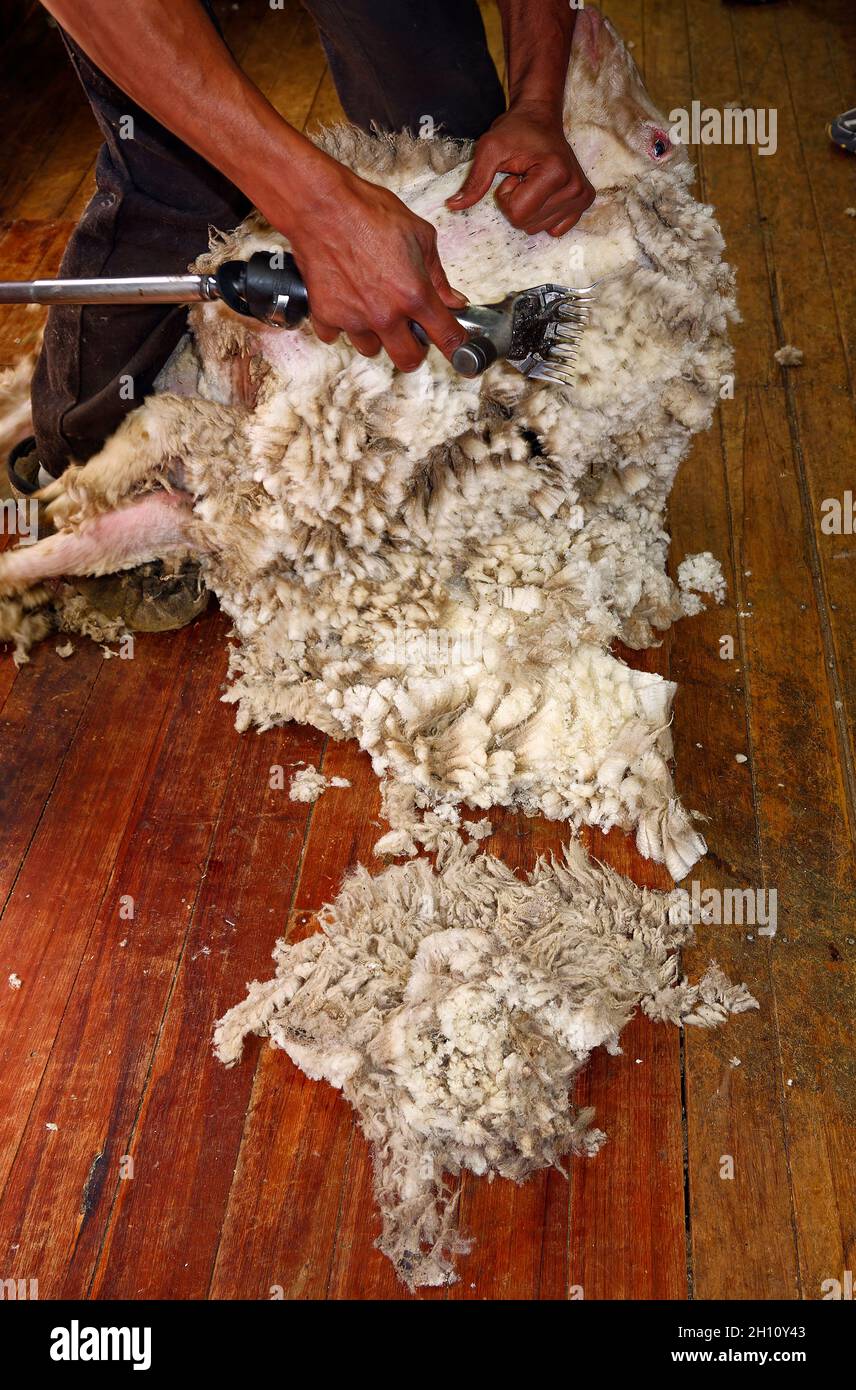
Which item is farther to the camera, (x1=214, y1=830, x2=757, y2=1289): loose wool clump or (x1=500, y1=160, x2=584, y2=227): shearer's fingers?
(x1=500, y1=160, x2=584, y2=227): shearer's fingers

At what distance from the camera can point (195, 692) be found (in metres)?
1.83

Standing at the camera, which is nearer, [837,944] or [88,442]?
[837,944]

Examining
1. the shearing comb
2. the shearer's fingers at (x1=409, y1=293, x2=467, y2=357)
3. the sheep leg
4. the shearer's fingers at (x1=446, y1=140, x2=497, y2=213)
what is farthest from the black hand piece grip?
the sheep leg

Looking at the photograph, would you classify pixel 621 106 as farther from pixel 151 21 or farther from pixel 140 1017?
pixel 140 1017

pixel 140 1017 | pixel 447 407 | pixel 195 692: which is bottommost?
pixel 140 1017

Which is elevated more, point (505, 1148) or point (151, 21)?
point (151, 21)

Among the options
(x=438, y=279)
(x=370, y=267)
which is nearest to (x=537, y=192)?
(x=438, y=279)

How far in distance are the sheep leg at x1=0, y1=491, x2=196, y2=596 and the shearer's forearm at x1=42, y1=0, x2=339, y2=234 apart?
0.57m

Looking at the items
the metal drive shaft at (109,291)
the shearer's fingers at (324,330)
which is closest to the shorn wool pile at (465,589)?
the shearer's fingers at (324,330)

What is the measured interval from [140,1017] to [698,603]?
1107 mm

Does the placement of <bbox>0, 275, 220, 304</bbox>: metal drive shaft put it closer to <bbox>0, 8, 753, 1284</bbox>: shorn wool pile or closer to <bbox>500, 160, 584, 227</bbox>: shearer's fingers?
<bbox>0, 8, 753, 1284</bbox>: shorn wool pile

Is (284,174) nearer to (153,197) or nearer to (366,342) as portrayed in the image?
(366,342)

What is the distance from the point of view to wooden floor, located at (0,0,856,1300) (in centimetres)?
126

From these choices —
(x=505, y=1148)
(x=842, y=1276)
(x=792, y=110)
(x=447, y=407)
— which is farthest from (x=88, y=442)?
(x=792, y=110)
